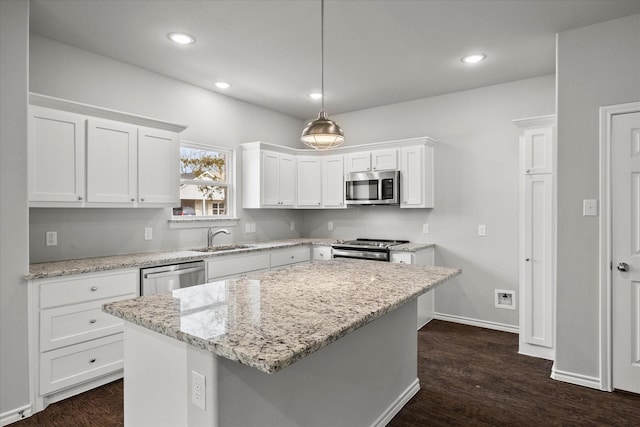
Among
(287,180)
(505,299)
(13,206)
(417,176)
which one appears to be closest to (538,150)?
(417,176)

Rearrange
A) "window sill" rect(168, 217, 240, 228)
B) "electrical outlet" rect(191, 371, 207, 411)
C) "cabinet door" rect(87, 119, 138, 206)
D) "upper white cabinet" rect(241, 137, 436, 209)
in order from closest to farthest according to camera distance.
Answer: "electrical outlet" rect(191, 371, 207, 411)
"cabinet door" rect(87, 119, 138, 206)
"window sill" rect(168, 217, 240, 228)
"upper white cabinet" rect(241, 137, 436, 209)

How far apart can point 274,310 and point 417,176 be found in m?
3.38

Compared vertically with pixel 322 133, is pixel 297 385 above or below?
below

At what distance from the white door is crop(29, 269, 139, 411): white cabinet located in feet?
12.4

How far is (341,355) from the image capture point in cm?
195

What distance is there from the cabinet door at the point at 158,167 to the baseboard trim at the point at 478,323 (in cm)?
345

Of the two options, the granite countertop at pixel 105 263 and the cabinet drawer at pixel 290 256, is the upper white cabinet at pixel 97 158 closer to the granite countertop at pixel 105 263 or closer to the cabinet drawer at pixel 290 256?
the granite countertop at pixel 105 263

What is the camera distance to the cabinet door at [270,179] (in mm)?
4809

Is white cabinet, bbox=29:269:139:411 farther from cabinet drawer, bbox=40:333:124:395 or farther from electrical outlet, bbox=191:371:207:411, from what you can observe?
electrical outlet, bbox=191:371:207:411

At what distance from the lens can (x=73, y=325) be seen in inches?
105

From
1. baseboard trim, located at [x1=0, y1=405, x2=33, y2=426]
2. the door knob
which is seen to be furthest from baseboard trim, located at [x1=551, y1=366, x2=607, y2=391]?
baseboard trim, located at [x1=0, y1=405, x2=33, y2=426]

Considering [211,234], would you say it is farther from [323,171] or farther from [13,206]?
[13,206]

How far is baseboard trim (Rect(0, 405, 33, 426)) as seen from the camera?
2.35 metres

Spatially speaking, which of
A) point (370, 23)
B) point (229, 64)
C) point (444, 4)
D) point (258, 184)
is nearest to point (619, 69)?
point (444, 4)
